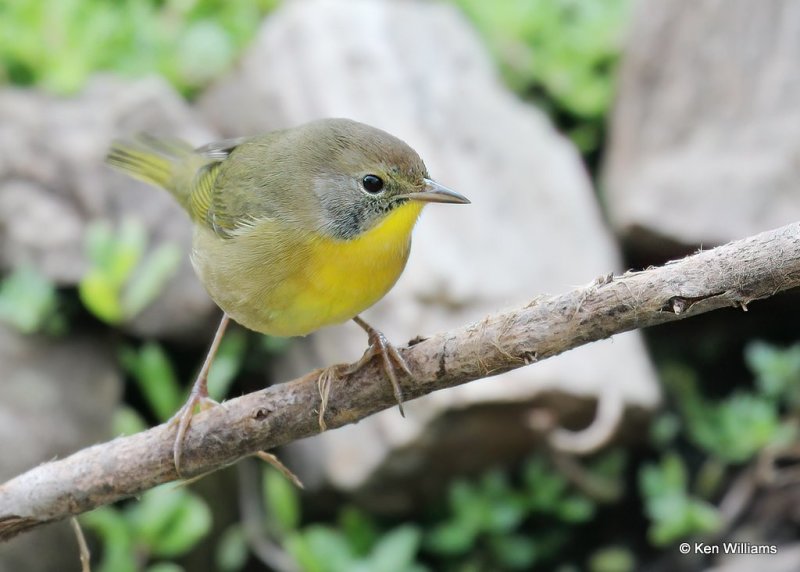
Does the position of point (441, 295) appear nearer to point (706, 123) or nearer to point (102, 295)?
point (102, 295)

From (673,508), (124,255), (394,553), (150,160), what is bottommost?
(673,508)

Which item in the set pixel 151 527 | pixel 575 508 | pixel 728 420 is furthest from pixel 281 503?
pixel 728 420

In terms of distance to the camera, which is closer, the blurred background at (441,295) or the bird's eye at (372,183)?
the bird's eye at (372,183)

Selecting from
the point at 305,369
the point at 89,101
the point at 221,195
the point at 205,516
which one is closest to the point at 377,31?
the point at 89,101

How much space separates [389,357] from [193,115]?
128 inches

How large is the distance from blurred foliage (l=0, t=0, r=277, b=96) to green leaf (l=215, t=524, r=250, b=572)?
2.54m

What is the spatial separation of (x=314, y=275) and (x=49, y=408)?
2.12 metres

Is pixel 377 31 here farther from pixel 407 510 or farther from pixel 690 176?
pixel 407 510

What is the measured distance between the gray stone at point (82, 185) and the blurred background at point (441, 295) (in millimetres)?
14

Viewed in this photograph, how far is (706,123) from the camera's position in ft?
15.6

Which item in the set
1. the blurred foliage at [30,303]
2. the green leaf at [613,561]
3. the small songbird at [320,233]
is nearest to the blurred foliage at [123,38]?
the blurred foliage at [30,303]

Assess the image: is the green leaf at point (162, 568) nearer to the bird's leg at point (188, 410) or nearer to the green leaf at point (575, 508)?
the bird's leg at point (188, 410)

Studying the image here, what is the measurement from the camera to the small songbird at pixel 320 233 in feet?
8.11

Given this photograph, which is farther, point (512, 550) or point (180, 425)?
point (512, 550)
